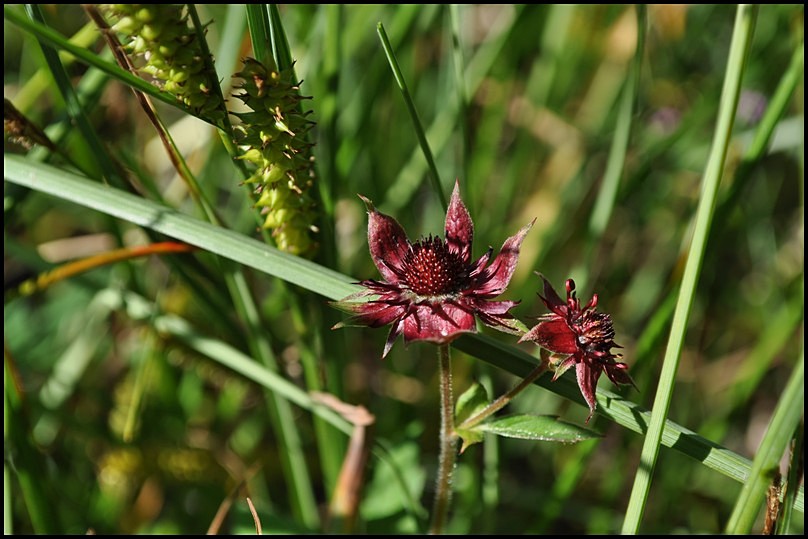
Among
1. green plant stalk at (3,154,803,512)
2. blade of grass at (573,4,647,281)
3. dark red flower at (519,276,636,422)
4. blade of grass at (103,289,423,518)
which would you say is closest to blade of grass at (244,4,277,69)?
green plant stalk at (3,154,803,512)

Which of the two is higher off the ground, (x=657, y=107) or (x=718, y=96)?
(x=657, y=107)

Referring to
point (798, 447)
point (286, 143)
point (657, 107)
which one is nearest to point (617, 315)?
point (657, 107)

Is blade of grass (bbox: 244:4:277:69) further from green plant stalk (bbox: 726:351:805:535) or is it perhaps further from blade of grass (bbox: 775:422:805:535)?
blade of grass (bbox: 775:422:805:535)

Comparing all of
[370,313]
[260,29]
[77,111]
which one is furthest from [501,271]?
[77,111]

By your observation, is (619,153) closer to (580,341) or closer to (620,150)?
(620,150)

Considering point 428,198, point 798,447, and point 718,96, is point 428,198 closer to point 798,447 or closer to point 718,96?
point 718,96

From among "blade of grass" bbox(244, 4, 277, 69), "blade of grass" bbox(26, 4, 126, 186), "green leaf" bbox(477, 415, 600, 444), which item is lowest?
"green leaf" bbox(477, 415, 600, 444)
